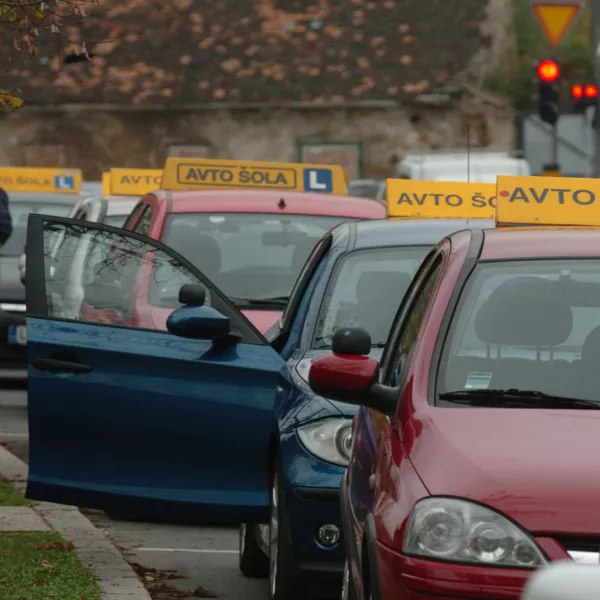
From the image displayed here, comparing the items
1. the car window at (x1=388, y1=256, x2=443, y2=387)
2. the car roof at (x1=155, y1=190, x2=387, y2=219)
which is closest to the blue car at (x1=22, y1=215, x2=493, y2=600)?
the car window at (x1=388, y1=256, x2=443, y2=387)

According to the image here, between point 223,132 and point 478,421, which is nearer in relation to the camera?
point 478,421

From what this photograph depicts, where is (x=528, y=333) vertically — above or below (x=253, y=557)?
above

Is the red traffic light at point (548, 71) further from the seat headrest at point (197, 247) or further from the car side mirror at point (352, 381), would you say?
the car side mirror at point (352, 381)

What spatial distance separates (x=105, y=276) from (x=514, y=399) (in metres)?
3.51

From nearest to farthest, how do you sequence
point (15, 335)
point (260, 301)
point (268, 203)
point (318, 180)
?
point (260, 301), point (268, 203), point (318, 180), point (15, 335)

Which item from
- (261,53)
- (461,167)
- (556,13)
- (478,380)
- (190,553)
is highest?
(261,53)

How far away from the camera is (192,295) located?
8094 mm

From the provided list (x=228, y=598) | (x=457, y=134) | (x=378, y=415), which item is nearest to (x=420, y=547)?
(x=378, y=415)

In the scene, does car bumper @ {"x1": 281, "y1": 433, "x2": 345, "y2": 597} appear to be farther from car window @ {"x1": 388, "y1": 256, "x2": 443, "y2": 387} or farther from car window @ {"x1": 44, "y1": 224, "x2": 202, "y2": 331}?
Result: car window @ {"x1": 44, "y1": 224, "x2": 202, "y2": 331}

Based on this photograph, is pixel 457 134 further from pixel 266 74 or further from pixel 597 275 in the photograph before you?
pixel 597 275

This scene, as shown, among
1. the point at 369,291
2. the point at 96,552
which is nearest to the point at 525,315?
the point at 369,291

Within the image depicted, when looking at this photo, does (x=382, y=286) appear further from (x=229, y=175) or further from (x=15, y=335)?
(x=15, y=335)

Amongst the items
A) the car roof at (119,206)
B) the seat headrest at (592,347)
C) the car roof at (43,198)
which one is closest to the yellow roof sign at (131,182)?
the car roof at (119,206)

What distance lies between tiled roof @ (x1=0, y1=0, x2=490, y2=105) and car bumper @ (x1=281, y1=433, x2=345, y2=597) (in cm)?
3676
